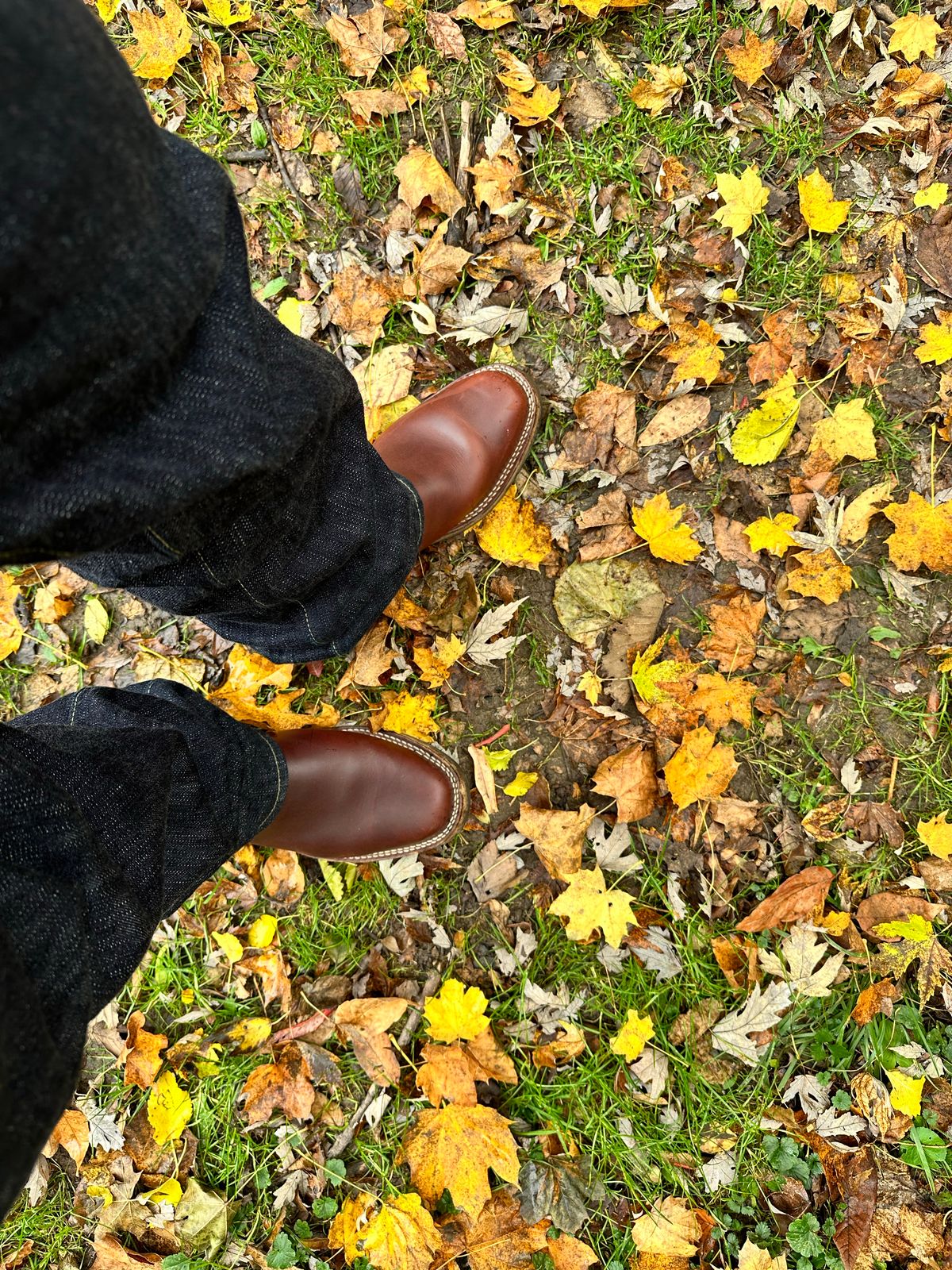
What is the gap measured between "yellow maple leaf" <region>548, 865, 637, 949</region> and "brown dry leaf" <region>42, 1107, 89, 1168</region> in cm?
120

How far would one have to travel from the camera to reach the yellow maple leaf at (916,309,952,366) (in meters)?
1.77

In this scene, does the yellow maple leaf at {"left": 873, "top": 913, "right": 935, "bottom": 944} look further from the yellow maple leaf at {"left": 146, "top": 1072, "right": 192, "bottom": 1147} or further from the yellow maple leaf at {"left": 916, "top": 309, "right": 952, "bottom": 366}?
the yellow maple leaf at {"left": 146, "top": 1072, "right": 192, "bottom": 1147}

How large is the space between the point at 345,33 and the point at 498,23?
14.9 inches

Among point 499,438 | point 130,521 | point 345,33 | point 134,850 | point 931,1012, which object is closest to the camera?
point 130,521

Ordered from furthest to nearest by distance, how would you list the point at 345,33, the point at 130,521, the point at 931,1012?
the point at 345,33, the point at 931,1012, the point at 130,521

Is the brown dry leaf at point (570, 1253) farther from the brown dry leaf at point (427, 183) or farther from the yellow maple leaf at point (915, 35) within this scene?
the yellow maple leaf at point (915, 35)

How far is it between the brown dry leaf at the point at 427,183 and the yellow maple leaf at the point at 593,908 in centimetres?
160

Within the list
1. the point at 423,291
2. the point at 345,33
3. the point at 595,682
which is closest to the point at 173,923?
the point at 595,682

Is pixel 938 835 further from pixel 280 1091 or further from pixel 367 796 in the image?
pixel 280 1091

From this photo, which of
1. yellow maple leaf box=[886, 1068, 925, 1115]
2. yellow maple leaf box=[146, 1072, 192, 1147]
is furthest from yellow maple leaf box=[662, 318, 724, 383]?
yellow maple leaf box=[146, 1072, 192, 1147]

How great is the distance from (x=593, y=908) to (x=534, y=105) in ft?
6.13

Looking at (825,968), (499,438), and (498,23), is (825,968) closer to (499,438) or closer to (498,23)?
(499,438)

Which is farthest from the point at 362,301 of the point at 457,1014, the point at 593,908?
the point at 457,1014

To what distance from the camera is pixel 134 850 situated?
1.17m
